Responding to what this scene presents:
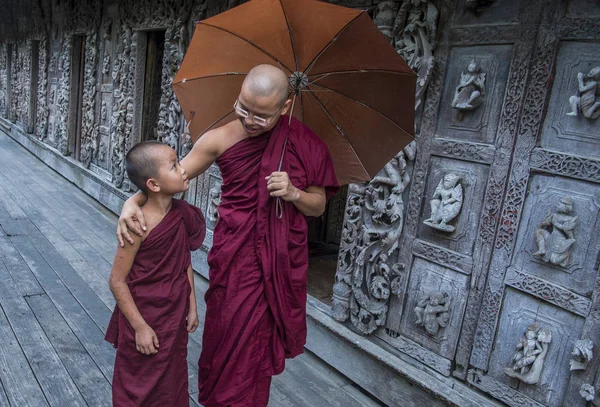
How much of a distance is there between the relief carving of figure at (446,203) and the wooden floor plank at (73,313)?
7.27 ft

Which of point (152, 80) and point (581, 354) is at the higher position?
point (152, 80)

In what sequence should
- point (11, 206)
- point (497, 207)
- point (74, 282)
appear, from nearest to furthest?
point (497, 207), point (74, 282), point (11, 206)

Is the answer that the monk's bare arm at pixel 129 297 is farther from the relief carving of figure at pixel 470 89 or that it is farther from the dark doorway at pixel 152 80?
the dark doorway at pixel 152 80

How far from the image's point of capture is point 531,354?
242 cm

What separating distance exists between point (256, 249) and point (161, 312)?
48 centimetres

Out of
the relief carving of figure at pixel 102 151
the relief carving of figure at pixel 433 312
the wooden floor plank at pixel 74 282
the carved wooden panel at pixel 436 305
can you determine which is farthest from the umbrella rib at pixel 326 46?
the relief carving of figure at pixel 102 151

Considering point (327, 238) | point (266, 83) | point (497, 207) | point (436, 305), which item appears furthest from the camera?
point (327, 238)

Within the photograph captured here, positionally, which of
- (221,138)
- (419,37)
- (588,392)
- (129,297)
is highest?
(419,37)

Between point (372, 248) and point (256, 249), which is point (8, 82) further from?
point (256, 249)

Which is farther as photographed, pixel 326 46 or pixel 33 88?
pixel 33 88

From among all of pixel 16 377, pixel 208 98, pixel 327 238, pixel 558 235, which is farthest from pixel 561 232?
pixel 327 238

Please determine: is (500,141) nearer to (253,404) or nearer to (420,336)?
(420,336)

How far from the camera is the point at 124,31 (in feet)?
21.5

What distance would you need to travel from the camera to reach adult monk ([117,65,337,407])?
6.66 feet
